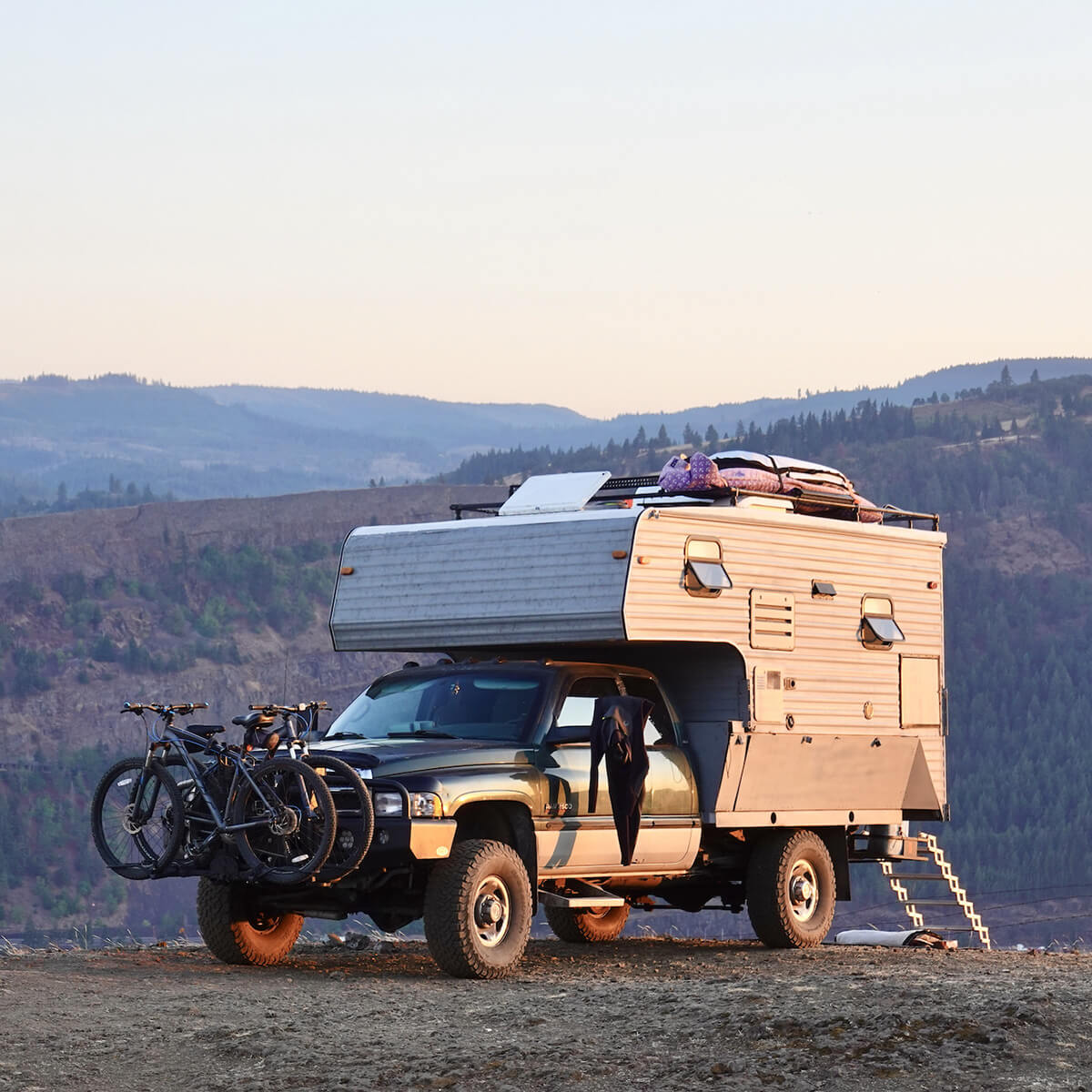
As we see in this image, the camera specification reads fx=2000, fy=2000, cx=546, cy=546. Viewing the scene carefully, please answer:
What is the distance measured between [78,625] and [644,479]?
367 feet

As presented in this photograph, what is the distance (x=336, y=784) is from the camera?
1223 cm

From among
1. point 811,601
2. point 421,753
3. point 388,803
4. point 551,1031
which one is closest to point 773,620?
point 811,601

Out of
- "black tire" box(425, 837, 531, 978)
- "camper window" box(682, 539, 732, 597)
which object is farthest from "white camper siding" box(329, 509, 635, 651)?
"black tire" box(425, 837, 531, 978)

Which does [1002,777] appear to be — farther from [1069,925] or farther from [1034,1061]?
[1034,1061]

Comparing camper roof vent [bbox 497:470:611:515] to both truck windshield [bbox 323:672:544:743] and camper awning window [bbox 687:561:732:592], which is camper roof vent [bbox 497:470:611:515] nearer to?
camper awning window [bbox 687:561:732:592]

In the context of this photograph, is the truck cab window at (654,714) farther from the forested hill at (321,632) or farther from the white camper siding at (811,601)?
the forested hill at (321,632)

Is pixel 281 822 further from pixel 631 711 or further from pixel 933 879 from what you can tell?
pixel 933 879

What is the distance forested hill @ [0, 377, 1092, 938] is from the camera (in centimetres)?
10444

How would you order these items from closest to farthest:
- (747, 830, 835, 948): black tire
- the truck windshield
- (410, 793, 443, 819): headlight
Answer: (410, 793, 443, 819): headlight, the truck windshield, (747, 830, 835, 948): black tire

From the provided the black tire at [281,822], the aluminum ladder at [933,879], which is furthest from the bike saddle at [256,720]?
the aluminum ladder at [933,879]

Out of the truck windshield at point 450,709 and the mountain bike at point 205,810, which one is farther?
the truck windshield at point 450,709

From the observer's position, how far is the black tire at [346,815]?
38.9 ft

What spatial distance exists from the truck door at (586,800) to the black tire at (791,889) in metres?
1.25

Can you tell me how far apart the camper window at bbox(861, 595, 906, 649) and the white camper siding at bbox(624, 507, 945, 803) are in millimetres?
62
